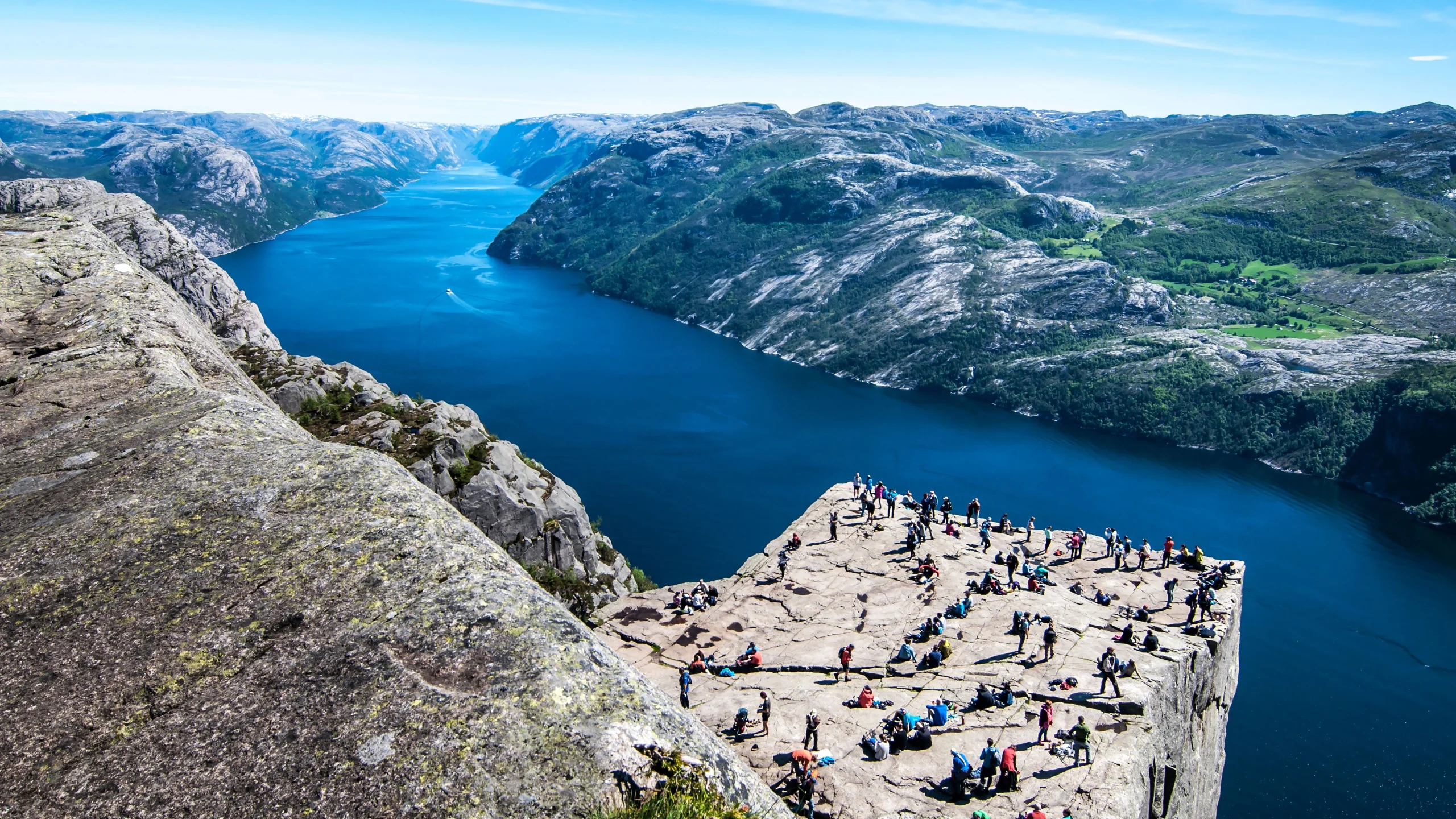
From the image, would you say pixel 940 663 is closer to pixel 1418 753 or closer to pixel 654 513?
pixel 1418 753

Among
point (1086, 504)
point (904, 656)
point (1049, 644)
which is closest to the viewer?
point (1049, 644)

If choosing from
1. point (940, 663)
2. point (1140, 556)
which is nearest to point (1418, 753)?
point (1140, 556)

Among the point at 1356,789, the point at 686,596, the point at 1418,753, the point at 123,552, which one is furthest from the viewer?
the point at 1418,753

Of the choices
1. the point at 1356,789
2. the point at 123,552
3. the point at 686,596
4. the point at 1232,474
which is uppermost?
the point at 123,552

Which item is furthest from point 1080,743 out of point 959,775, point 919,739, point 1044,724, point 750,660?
point 750,660

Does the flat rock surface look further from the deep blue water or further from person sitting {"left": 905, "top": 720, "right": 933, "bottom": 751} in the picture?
the deep blue water

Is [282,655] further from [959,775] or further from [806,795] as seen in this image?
[959,775]

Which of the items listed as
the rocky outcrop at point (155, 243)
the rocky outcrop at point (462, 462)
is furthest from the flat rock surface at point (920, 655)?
the rocky outcrop at point (155, 243)
